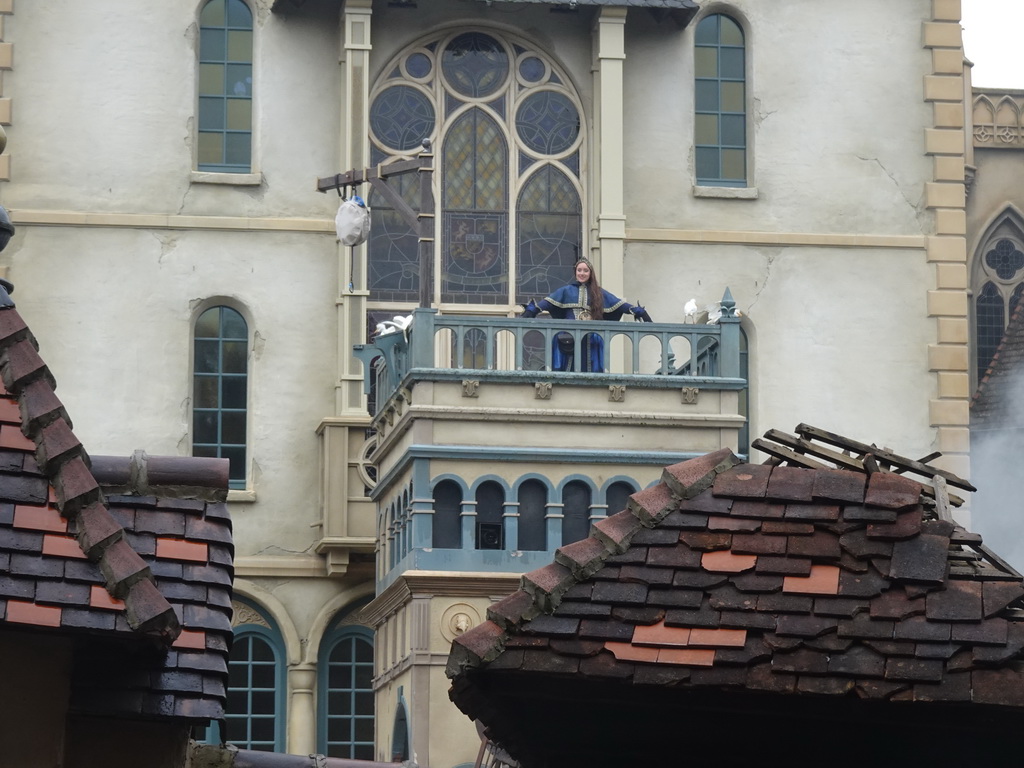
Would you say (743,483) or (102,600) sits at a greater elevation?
(743,483)

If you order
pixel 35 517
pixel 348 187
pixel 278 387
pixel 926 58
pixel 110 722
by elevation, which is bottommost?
pixel 110 722

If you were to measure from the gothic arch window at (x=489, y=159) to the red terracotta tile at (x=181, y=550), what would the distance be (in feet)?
69.1

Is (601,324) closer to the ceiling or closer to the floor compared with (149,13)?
closer to the floor

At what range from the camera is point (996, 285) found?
41.6m

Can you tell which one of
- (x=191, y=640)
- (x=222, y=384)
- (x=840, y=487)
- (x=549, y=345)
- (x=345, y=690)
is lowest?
(x=345, y=690)

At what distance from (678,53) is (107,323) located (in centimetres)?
853

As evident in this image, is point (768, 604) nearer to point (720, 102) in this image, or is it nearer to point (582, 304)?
point (582, 304)

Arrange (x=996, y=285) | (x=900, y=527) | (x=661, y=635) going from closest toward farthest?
(x=661, y=635)
(x=900, y=527)
(x=996, y=285)

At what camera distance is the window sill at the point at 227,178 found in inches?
1304

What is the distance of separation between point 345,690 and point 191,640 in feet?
66.7

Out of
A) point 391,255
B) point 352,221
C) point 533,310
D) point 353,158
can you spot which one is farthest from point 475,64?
point 533,310

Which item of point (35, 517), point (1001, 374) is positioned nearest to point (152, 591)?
point (35, 517)

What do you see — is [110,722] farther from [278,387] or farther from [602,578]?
[278,387]

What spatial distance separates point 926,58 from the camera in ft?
113
